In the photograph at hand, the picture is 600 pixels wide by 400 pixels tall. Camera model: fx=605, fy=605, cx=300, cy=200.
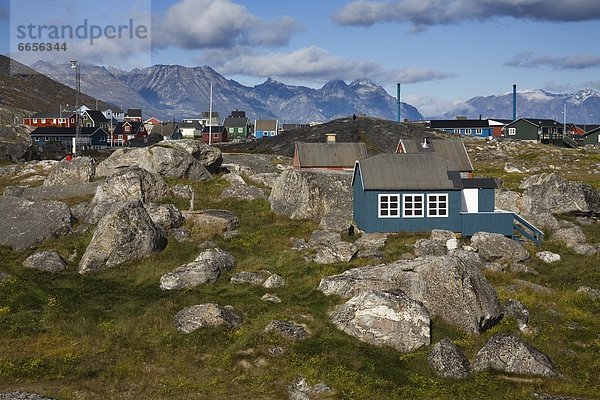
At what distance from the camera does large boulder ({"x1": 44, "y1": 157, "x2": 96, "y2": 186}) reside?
54781 mm

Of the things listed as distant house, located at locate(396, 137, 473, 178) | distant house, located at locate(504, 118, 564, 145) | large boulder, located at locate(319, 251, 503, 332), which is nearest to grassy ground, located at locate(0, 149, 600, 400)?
large boulder, located at locate(319, 251, 503, 332)

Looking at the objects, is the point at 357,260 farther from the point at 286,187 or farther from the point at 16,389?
the point at 16,389

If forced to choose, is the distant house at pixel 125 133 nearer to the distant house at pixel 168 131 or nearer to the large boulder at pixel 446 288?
the distant house at pixel 168 131

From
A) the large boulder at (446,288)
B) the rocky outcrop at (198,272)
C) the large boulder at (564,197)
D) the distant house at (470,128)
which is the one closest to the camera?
the large boulder at (446,288)

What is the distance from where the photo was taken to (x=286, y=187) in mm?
47719

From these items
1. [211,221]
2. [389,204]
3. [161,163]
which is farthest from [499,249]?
[161,163]

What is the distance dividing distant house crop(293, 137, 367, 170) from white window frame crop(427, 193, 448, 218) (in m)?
25.9

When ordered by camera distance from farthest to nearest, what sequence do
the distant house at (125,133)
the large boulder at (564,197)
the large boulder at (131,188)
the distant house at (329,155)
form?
1. the distant house at (125,133)
2. the distant house at (329,155)
3. the large boulder at (564,197)
4. the large boulder at (131,188)

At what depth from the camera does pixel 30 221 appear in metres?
40.6

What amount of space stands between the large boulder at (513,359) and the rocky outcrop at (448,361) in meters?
0.64

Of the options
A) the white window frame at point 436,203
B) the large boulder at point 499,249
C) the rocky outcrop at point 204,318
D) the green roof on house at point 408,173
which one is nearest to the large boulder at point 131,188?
the green roof on house at point 408,173

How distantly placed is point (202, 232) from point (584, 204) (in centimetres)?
3136

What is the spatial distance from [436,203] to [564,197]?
1513 centimetres

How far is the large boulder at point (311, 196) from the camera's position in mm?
46656
